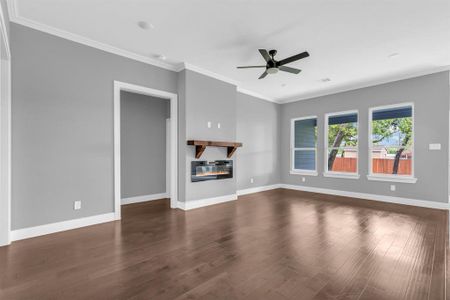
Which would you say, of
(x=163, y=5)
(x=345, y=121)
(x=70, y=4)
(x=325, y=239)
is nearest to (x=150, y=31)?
(x=163, y=5)

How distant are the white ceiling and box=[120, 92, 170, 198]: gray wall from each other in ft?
4.98

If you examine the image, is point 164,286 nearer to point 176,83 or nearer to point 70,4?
point 70,4

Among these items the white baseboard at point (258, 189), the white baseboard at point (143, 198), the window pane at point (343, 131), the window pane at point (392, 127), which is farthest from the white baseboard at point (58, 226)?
the window pane at point (392, 127)

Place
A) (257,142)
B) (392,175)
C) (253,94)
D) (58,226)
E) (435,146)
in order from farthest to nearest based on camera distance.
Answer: (257,142) → (253,94) → (392,175) → (435,146) → (58,226)

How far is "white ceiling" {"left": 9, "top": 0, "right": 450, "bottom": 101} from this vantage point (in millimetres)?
2695

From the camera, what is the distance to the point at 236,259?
2.43m

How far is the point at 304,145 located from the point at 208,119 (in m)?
3.73

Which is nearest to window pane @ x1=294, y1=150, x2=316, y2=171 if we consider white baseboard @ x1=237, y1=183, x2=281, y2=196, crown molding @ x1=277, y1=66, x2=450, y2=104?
white baseboard @ x1=237, y1=183, x2=281, y2=196

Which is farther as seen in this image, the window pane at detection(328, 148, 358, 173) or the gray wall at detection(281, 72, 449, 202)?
the window pane at detection(328, 148, 358, 173)

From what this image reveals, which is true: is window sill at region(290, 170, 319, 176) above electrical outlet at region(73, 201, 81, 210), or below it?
above

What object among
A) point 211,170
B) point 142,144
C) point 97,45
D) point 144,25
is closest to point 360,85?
point 211,170

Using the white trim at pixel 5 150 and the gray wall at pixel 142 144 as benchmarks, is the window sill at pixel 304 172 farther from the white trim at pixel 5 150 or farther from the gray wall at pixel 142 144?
the white trim at pixel 5 150

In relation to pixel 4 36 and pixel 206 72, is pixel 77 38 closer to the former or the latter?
pixel 4 36

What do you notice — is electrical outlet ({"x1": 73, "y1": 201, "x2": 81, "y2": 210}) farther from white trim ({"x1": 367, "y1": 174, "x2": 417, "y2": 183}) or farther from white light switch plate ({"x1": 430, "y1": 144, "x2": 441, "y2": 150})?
white light switch plate ({"x1": 430, "y1": 144, "x2": 441, "y2": 150})
